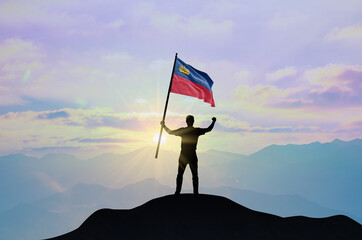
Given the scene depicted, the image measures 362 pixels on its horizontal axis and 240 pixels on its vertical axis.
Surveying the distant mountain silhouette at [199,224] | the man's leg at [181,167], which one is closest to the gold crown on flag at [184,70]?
the man's leg at [181,167]

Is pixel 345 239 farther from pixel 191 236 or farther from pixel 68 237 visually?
pixel 68 237

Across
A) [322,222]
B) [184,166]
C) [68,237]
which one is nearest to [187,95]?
[184,166]

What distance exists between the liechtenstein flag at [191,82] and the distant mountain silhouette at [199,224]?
16.5 feet

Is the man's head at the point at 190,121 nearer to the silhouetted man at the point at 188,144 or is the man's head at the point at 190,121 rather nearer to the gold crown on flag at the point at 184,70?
the silhouetted man at the point at 188,144

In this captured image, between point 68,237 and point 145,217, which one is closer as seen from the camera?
point 68,237

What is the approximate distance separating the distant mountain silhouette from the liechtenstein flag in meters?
5.03

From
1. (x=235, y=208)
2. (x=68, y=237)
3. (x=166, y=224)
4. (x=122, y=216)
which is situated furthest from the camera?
(x=235, y=208)

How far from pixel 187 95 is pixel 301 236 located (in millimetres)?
8350

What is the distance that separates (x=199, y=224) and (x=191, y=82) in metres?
6.86

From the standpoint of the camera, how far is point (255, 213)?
17.5 m

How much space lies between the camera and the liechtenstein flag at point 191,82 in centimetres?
1730

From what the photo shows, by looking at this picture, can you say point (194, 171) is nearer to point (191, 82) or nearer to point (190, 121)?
point (190, 121)

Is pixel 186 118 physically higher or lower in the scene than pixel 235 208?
higher

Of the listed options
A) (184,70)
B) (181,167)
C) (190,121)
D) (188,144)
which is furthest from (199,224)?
(184,70)
